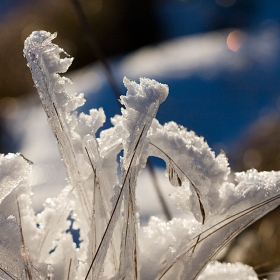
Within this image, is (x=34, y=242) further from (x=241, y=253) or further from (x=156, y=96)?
(x=241, y=253)

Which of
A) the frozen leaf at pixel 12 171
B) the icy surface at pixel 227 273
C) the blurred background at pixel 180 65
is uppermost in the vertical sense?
the blurred background at pixel 180 65

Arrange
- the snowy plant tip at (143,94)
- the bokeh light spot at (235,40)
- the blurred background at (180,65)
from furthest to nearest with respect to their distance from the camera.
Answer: the bokeh light spot at (235,40), the blurred background at (180,65), the snowy plant tip at (143,94)

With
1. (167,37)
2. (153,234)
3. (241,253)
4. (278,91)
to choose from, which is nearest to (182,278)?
(153,234)

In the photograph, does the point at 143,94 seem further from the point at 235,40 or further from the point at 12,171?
the point at 235,40

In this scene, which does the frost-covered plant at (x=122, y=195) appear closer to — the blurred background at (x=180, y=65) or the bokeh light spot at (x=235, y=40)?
the blurred background at (x=180, y=65)

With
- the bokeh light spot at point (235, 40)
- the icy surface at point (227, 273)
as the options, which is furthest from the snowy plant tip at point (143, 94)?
the bokeh light spot at point (235, 40)

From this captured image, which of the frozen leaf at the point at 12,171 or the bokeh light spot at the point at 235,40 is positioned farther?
the bokeh light spot at the point at 235,40
